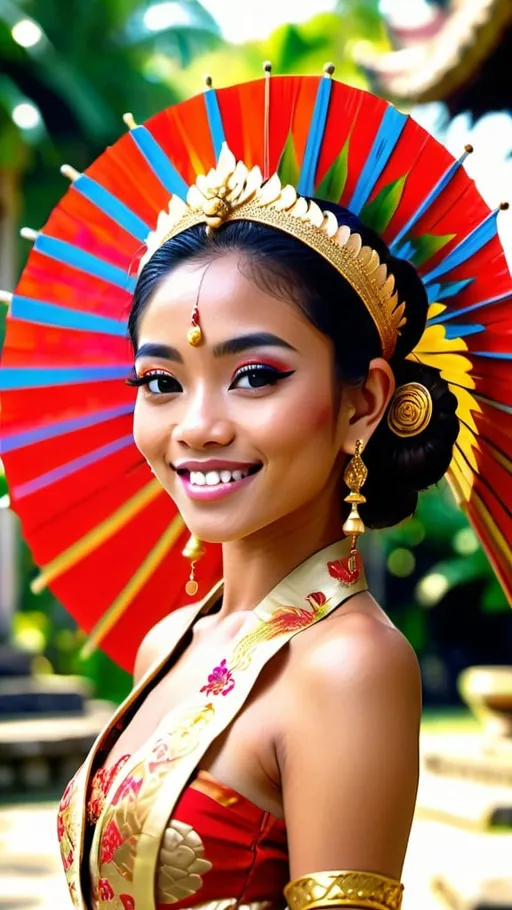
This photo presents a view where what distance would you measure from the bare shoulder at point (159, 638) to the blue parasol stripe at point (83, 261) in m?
0.59

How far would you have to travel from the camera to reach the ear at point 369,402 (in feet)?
6.70

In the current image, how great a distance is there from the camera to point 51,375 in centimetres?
247

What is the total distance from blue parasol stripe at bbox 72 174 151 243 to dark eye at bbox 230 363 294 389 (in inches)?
18.9

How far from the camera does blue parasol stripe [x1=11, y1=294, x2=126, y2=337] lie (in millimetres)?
2418

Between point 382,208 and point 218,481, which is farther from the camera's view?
point 382,208

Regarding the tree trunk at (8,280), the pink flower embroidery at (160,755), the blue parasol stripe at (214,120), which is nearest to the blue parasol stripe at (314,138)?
the blue parasol stripe at (214,120)

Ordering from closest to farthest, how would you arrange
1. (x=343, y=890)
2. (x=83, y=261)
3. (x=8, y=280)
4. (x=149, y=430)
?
(x=343, y=890), (x=149, y=430), (x=83, y=261), (x=8, y=280)

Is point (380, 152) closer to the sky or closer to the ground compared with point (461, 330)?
closer to the sky

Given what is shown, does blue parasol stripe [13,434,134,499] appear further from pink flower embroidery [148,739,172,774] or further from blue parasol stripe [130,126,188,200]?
pink flower embroidery [148,739,172,774]

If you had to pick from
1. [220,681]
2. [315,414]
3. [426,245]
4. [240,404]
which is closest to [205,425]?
[240,404]

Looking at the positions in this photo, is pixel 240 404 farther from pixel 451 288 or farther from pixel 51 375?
pixel 51 375

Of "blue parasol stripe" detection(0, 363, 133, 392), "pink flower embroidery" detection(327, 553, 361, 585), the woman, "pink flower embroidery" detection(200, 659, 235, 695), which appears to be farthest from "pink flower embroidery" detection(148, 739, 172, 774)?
"blue parasol stripe" detection(0, 363, 133, 392)

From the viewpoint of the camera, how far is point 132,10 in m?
15.9

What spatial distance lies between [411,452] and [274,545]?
0.26 metres
